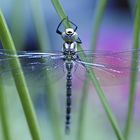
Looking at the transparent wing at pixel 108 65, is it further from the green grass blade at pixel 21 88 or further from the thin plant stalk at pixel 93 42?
the green grass blade at pixel 21 88

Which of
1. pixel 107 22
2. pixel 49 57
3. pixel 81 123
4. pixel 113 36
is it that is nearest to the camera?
pixel 81 123

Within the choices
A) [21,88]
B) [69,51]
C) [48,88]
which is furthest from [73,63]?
A: [21,88]

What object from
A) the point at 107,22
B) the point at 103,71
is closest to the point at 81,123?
the point at 103,71

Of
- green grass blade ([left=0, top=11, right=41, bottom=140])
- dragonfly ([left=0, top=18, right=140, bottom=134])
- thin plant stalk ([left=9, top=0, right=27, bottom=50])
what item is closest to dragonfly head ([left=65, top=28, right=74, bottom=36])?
dragonfly ([left=0, top=18, right=140, bottom=134])

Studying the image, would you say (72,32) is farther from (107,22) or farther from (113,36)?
(107,22)

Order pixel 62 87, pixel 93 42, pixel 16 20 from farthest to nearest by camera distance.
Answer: pixel 62 87 < pixel 16 20 < pixel 93 42

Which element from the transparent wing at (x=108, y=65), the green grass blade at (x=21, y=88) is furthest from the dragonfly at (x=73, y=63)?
the green grass blade at (x=21, y=88)

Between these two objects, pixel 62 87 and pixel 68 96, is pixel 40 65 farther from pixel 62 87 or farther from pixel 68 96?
pixel 62 87
